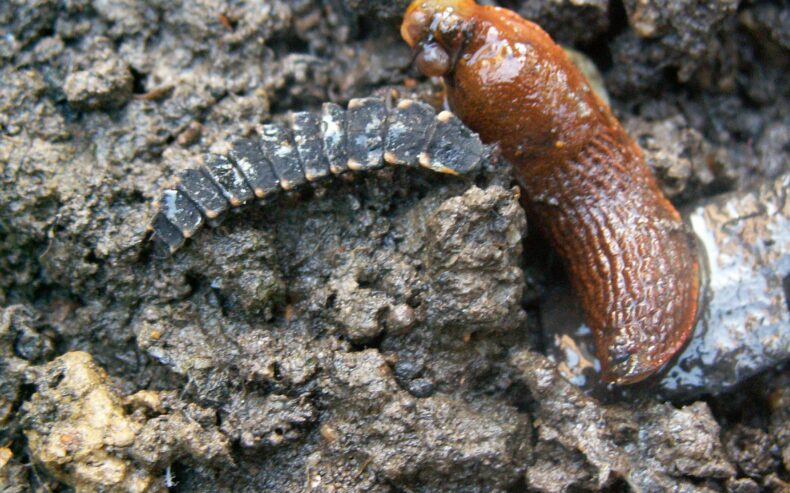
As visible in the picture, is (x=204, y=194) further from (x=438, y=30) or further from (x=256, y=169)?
(x=438, y=30)

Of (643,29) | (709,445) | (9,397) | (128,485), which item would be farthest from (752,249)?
(9,397)

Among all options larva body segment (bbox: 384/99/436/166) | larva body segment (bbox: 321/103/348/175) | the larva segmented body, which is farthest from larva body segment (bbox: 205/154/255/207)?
larva body segment (bbox: 384/99/436/166)

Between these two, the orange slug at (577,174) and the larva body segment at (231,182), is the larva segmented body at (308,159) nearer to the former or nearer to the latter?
the larva body segment at (231,182)

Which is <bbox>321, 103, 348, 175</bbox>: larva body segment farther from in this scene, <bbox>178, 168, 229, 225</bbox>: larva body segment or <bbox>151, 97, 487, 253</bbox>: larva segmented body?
<bbox>178, 168, 229, 225</bbox>: larva body segment

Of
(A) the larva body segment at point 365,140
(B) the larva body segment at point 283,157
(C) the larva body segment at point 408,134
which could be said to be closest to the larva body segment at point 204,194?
(B) the larva body segment at point 283,157

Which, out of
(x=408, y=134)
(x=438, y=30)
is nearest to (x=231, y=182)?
(x=408, y=134)

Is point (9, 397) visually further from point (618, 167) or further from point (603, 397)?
point (618, 167)
